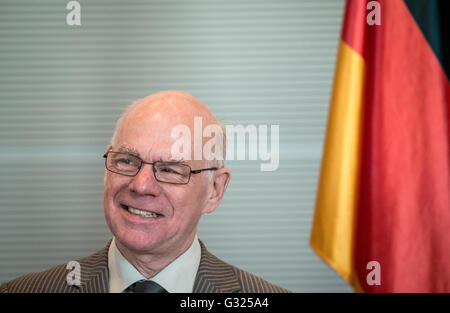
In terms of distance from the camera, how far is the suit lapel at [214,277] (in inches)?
60.0

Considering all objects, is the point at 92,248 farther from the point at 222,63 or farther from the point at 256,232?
the point at 222,63

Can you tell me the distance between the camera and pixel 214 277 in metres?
1.55

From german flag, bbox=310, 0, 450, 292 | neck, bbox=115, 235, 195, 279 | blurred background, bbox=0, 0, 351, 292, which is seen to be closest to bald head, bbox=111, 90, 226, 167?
neck, bbox=115, 235, 195, 279

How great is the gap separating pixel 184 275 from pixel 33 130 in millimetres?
1834

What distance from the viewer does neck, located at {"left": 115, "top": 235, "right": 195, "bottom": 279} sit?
1.49 meters

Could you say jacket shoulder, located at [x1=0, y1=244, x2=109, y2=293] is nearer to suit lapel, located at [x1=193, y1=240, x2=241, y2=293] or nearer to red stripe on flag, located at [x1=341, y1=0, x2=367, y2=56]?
suit lapel, located at [x1=193, y1=240, x2=241, y2=293]

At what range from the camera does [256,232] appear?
2.94m

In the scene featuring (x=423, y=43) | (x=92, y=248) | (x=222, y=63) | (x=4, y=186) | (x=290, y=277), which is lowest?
(x=290, y=277)

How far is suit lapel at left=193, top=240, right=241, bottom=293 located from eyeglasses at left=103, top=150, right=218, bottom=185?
29 cm

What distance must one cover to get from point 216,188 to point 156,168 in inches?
11.0

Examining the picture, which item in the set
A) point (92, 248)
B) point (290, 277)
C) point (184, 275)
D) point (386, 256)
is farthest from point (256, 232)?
point (184, 275)
